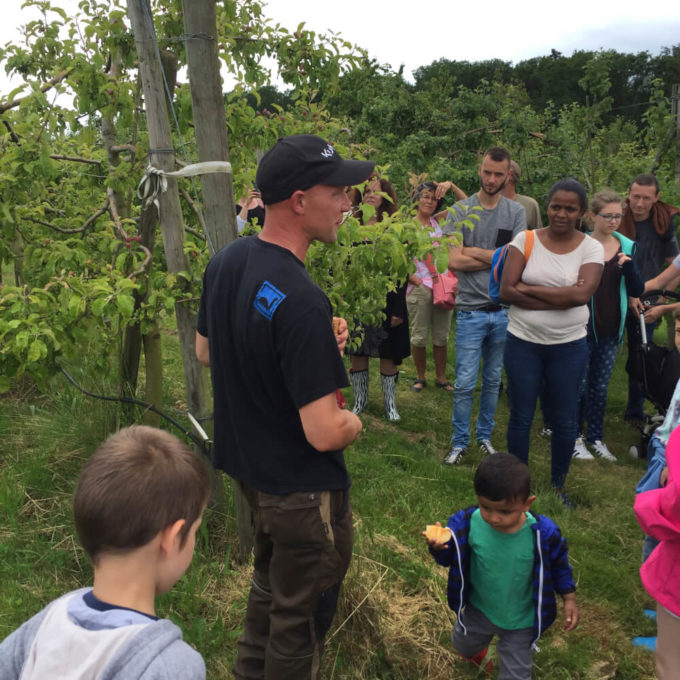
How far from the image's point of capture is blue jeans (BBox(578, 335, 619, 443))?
5.06 meters

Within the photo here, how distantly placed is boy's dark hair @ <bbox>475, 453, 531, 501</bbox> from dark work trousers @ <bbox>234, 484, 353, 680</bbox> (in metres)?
0.52

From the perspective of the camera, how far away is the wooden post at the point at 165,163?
Answer: 2729 millimetres

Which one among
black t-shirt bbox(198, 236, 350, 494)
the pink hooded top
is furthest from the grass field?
black t-shirt bbox(198, 236, 350, 494)

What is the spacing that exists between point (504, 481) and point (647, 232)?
12.8 ft

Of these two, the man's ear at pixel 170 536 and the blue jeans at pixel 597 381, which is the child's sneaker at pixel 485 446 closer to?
the blue jeans at pixel 597 381

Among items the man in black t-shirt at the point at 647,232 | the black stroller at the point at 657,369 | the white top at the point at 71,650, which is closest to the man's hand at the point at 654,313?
the black stroller at the point at 657,369

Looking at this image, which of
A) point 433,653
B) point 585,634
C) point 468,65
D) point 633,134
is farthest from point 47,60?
point 468,65

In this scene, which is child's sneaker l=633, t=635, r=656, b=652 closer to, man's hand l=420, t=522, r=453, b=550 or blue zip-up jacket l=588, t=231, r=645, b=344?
man's hand l=420, t=522, r=453, b=550

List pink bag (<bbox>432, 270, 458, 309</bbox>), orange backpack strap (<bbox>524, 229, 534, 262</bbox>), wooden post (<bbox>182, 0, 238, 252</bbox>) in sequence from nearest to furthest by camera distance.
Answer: wooden post (<bbox>182, 0, 238, 252</bbox>) < orange backpack strap (<bbox>524, 229, 534, 262</bbox>) < pink bag (<bbox>432, 270, 458, 309</bbox>)

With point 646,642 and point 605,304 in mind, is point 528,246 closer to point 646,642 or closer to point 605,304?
point 605,304

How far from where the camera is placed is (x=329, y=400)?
186 centimetres

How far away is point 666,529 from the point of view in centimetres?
210

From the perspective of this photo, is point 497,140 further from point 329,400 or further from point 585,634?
point 329,400

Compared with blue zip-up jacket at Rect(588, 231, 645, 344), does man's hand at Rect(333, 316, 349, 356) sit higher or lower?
higher
